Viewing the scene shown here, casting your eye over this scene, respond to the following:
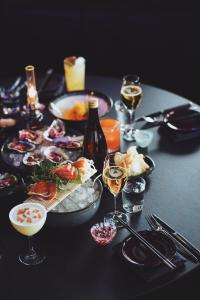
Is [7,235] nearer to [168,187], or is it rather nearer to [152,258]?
[152,258]

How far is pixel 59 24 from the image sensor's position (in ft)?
13.7

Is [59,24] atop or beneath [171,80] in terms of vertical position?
atop

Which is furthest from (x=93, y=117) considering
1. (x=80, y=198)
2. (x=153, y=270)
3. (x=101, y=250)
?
(x=153, y=270)

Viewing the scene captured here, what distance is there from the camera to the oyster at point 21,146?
2371 millimetres

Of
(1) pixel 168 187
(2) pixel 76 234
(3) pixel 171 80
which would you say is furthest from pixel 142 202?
(3) pixel 171 80

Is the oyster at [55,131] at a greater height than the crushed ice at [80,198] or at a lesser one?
lesser

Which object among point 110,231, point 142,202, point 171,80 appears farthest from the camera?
point 171,80

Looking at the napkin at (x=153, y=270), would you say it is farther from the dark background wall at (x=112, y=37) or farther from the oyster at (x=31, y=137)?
the dark background wall at (x=112, y=37)

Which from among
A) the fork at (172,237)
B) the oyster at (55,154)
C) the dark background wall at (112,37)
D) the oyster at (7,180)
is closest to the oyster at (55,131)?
the oyster at (55,154)

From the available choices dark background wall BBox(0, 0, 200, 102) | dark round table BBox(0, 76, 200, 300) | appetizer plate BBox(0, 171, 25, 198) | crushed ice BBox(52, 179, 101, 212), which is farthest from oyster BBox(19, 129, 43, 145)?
dark background wall BBox(0, 0, 200, 102)

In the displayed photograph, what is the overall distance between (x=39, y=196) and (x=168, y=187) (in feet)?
1.92

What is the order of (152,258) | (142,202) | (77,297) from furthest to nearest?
(142,202) < (152,258) < (77,297)

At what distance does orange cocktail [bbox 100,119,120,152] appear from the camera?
7.75 ft

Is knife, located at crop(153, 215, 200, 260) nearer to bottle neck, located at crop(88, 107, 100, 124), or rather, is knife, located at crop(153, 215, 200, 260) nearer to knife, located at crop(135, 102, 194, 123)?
bottle neck, located at crop(88, 107, 100, 124)
